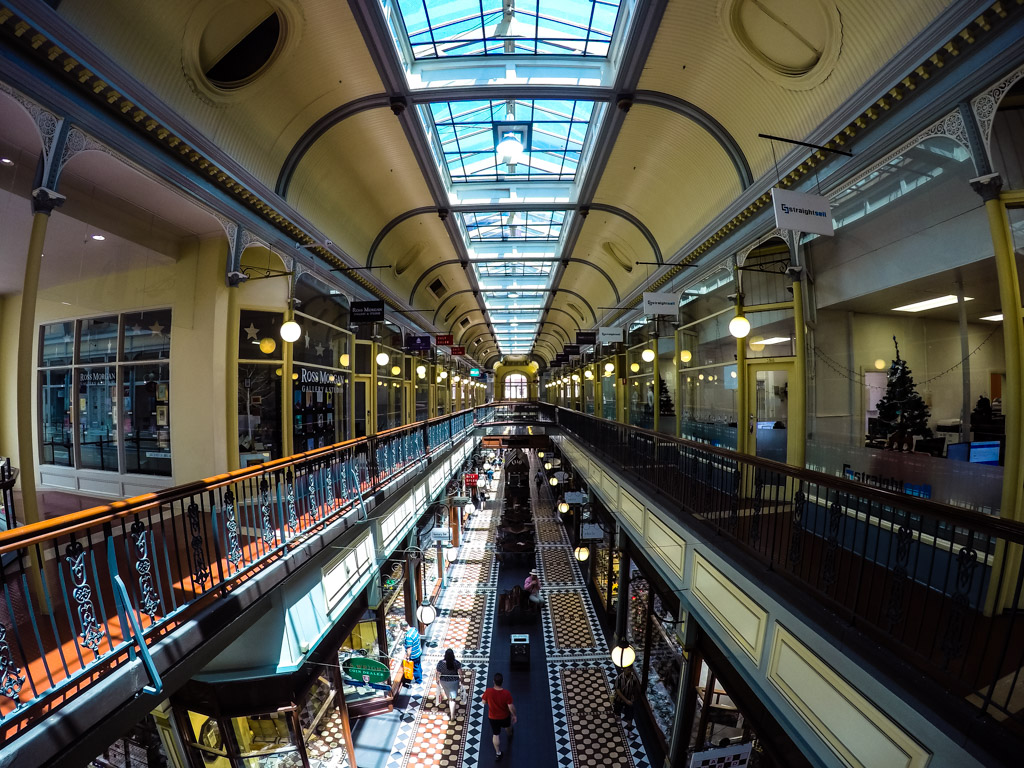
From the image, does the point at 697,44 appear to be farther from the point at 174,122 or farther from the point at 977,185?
the point at 174,122

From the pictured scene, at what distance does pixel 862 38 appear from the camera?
4.87 m


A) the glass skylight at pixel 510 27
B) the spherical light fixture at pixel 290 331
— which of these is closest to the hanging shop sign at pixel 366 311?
the spherical light fixture at pixel 290 331

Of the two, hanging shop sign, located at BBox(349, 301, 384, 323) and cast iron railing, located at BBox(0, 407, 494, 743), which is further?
hanging shop sign, located at BBox(349, 301, 384, 323)

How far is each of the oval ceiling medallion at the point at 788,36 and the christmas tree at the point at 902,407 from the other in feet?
11.6

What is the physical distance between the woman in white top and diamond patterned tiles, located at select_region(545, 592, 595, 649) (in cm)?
292

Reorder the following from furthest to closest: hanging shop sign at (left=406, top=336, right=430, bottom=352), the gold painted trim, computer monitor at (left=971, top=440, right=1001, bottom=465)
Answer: hanging shop sign at (left=406, top=336, right=430, bottom=352) → computer monitor at (left=971, top=440, right=1001, bottom=465) → the gold painted trim

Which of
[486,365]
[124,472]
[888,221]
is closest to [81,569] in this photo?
[124,472]

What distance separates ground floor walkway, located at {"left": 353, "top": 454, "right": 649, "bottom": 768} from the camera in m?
7.20

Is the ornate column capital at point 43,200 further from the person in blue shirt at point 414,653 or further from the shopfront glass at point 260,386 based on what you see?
the person in blue shirt at point 414,653

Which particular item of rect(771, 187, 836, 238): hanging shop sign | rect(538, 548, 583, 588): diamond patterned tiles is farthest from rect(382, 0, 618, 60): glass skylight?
rect(538, 548, 583, 588): diamond patterned tiles

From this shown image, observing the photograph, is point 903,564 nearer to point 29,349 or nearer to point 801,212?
point 801,212

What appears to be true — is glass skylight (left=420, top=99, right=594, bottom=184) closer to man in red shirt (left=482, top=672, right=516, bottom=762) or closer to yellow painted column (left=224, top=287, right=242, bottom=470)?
yellow painted column (left=224, top=287, right=242, bottom=470)

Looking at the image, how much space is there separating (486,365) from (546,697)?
4157cm

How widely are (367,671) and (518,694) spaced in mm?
4770
